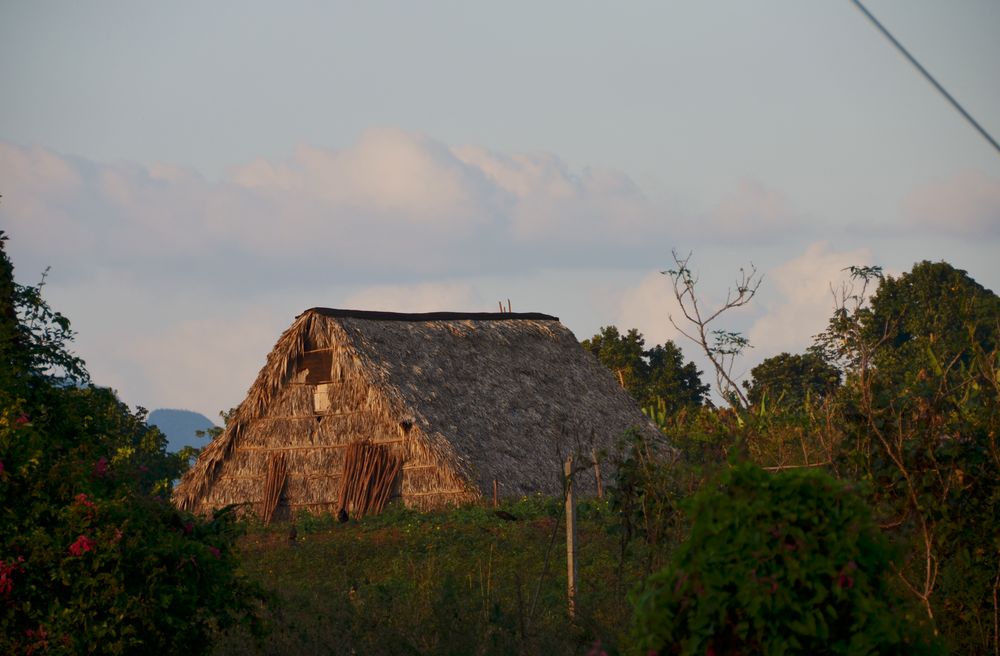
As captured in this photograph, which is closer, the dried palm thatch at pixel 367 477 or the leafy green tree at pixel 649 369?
the dried palm thatch at pixel 367 477

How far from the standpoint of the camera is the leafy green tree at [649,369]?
3728 centimetres

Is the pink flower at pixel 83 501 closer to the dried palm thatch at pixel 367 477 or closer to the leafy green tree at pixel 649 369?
the dried palm thatch at pixel 367 477

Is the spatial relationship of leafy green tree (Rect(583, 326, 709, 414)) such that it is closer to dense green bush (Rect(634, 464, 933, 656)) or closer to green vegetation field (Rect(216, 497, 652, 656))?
green vegetation field (Rect(216, 497, 652, 656))

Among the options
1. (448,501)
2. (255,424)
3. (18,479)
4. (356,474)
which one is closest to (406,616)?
(18,479)

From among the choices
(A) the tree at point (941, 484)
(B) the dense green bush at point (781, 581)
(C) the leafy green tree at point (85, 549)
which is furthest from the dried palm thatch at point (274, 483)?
(B) the dense green bush at point (781, 581)

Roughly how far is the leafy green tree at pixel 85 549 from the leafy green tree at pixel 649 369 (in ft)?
99.4

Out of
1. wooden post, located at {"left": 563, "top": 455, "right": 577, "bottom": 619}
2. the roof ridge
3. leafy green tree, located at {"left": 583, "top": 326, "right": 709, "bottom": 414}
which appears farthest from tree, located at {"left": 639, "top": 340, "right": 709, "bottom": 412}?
wooden post, located at {"left": 563, "top": 455, "right": 577, "bottom": 619}

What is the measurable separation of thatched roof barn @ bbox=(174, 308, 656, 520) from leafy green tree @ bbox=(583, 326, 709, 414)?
12817 millimetres

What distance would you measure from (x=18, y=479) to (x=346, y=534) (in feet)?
37.8

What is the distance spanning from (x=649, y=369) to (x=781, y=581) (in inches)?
1360

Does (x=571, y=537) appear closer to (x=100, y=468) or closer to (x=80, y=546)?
(x=100, y=468)

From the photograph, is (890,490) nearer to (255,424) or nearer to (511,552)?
(511,552)

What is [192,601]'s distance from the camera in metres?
6.61

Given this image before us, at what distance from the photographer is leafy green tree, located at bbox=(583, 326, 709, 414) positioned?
3728 cm
